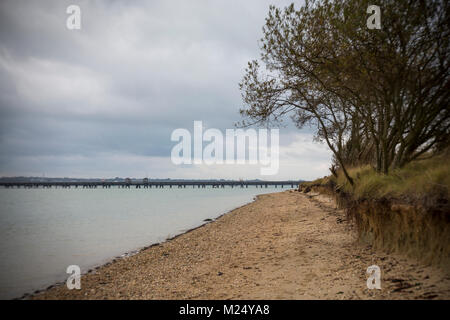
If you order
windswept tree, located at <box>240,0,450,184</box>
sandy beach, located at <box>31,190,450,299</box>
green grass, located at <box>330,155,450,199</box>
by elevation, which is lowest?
sandy beach, located at <box>31,190,450,299</box>

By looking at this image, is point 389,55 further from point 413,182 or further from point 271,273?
point 271,273

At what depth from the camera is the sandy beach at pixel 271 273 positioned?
5.23 meters

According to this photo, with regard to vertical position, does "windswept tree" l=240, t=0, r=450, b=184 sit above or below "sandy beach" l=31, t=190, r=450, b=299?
above

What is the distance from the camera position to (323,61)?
8656 millimetres

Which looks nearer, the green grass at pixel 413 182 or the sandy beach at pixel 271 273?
the sandy beach at pixel 271 273

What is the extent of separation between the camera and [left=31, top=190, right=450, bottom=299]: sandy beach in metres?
5.23

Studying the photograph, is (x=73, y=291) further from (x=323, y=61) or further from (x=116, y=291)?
(x=323, y=61)

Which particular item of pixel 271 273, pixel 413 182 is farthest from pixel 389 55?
pixel 271 273

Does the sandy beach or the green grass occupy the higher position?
the green grass

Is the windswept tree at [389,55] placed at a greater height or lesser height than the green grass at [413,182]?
greater

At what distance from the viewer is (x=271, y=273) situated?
7.09 meters

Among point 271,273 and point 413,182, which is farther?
point 271,273

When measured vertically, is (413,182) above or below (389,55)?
below

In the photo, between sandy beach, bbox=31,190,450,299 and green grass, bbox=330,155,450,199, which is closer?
sandy beach, bbox=31,190,450,299
